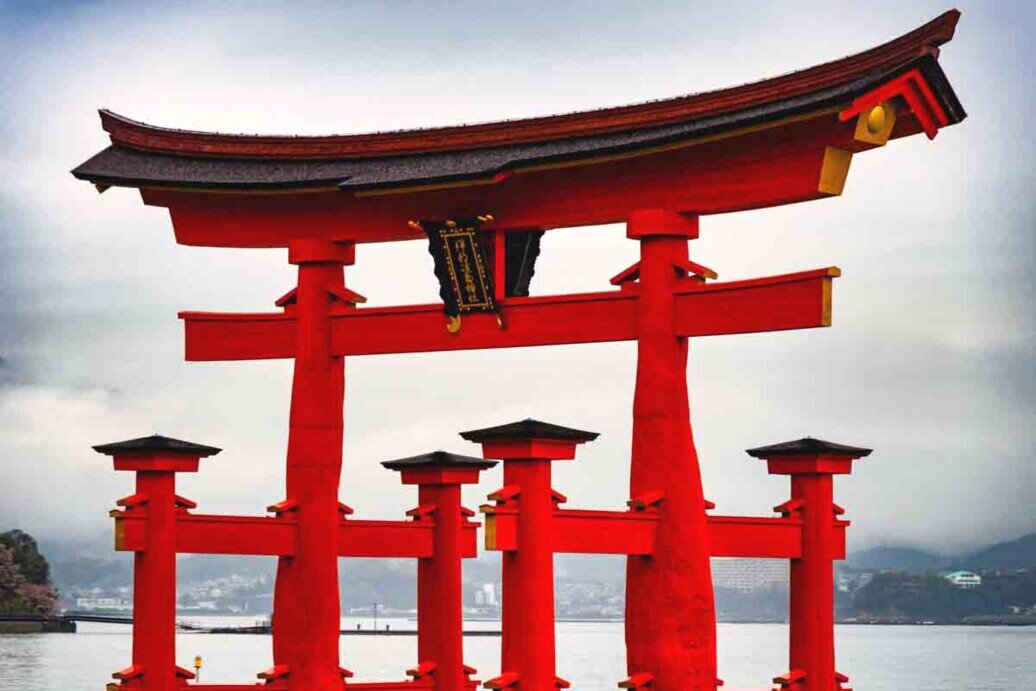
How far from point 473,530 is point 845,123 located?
616cm

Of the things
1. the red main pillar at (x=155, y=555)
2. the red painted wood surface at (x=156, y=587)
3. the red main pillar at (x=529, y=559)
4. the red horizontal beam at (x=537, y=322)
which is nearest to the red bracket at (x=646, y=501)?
the red main pillar at (x=529, y=559)

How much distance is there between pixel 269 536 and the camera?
19141 millimetres

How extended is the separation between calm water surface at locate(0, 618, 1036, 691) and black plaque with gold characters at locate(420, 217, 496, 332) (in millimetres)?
32078

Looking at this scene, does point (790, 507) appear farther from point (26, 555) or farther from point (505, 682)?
point (26, 555)

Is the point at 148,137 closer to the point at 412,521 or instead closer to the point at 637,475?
the point at 412,521

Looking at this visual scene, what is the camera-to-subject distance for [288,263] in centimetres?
2003

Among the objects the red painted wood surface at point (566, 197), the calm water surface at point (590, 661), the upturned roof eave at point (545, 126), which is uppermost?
the upturned roof eave at point (545, 126)

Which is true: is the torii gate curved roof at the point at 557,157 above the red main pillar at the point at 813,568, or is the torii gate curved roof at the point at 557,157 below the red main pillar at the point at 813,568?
above

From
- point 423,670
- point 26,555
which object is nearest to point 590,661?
point 26,555

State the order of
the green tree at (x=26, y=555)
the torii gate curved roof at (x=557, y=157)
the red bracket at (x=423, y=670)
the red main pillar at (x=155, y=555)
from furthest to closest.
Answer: the green tree at (x=26, y=555), the red bracket at (x=423, y=670), the red main pillar at (x=155, y=555), the torii gate curved roof at (x=557, y=157)

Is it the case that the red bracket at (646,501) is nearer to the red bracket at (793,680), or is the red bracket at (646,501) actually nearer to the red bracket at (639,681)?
the red bracket at (639,681)

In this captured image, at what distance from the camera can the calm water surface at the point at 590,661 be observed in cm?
5741

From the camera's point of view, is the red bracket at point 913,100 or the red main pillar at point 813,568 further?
the red main pillar at point 813,568

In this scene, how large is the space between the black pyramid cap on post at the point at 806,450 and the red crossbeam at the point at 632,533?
2.02ft
